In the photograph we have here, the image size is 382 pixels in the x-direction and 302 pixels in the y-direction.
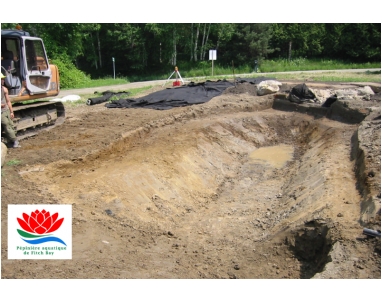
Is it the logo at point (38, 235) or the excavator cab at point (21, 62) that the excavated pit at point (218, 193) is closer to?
the logo at point (38, 235)

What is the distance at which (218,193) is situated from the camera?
411 inches

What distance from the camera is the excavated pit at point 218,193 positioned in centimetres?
645

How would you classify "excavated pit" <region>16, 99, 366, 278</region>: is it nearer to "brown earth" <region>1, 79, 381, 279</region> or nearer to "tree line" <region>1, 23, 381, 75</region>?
"brown earth" <region>1, 79, 381, 279</region>

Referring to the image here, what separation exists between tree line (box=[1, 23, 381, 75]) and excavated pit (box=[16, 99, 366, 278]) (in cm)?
2137

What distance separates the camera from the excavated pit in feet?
21.1

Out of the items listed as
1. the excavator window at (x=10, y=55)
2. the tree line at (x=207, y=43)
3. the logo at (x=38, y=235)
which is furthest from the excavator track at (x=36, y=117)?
the tree line at (x=207, y=43)

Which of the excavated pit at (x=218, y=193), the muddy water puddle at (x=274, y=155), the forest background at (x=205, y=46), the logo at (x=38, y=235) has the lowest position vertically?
the muddy water puddle at (x=274, y=155)

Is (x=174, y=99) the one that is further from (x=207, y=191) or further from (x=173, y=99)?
(x=207, y=191)

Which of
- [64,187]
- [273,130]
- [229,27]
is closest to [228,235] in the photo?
[64,187]

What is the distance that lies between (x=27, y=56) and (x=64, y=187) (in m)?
5.29

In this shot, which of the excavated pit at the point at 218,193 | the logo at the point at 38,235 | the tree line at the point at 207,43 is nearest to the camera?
the logo at the point at 38,235

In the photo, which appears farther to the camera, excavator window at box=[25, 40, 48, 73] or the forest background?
the forest background

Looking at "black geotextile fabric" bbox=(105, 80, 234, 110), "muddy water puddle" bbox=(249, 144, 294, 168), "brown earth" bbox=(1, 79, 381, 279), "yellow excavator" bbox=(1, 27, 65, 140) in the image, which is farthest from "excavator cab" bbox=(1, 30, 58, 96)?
"muddy water puddle" bbox=(249, 144, 294, 168)

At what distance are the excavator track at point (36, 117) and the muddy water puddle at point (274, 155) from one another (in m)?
6.98
